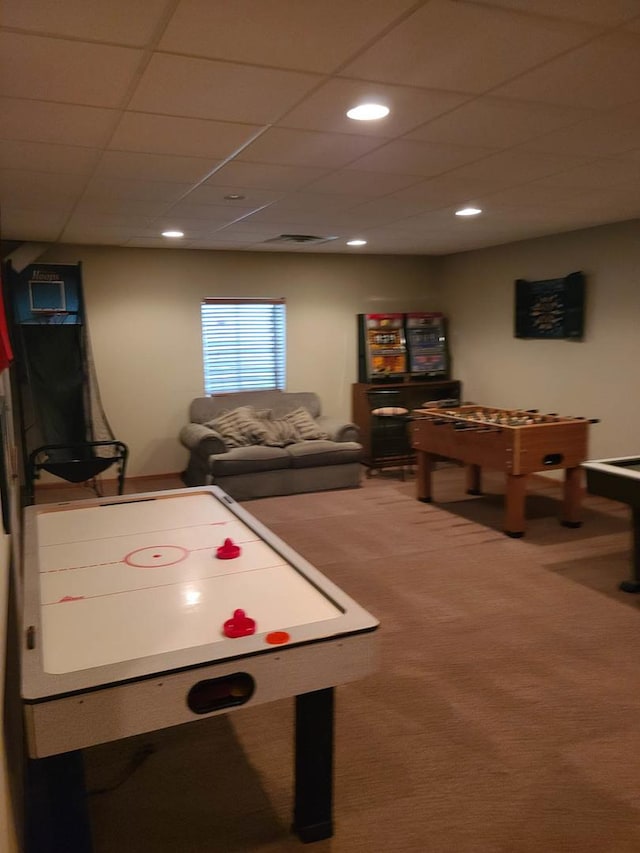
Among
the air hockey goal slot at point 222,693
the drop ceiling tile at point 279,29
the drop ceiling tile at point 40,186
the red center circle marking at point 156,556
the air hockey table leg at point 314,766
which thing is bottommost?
the air hockey table leg at point 314,766

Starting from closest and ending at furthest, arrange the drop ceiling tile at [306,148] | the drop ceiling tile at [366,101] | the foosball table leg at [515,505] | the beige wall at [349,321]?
the drop ceiling tile at [366,101] → the drop ceiling tile at [306,148] → the foosball table leg at [515,505] → the beige wall at [349,321]

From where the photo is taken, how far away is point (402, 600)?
3615 mm

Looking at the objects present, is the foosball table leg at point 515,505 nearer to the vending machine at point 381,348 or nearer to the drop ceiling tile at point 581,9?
the vending machine at point 381,348

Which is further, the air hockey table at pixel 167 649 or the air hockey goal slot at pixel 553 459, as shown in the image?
the air hockey goal slot at pixel 553 459

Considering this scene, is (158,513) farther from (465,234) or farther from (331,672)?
(465,234)

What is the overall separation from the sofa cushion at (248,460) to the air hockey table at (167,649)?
310cm

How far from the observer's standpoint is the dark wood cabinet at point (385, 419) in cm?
697

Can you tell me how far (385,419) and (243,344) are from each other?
5.63 feet

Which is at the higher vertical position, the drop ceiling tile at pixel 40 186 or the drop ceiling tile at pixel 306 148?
the drop ceiling tile at pixel 40 186

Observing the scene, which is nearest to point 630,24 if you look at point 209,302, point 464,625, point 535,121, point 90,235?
point 535,121

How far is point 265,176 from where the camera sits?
339cm

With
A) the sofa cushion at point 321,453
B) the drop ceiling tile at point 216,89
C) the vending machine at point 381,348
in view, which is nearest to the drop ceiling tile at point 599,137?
the drop ceiling tile at point 216,89

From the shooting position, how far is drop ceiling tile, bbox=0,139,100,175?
2790 mm

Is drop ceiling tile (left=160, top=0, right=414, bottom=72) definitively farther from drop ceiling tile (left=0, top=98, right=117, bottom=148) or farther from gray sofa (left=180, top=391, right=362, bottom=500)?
gray sofa (left=180, top=391, right=362, bottom=500)
